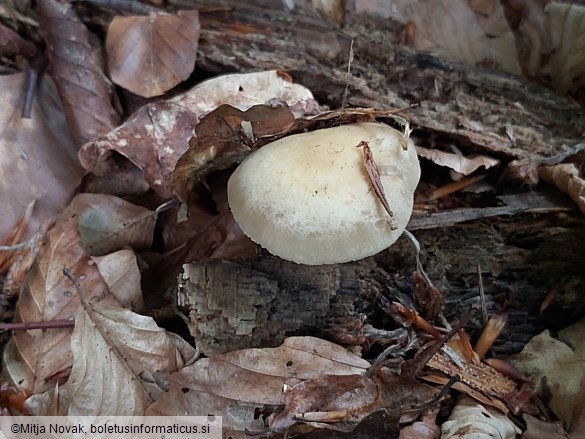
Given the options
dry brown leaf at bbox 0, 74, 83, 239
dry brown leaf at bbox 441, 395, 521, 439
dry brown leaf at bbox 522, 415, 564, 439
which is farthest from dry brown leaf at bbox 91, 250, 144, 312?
dry brown leaf at bbox 522, 415, 564, 439

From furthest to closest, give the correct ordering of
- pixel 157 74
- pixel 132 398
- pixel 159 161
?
pixel 157 74
pixel 159 161
pixel 132 398

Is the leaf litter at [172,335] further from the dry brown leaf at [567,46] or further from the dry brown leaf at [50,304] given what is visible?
the dry brown leaf at [567,46]

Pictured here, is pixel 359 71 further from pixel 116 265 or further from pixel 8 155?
pixel 8 155

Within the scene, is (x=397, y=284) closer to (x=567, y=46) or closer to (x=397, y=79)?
(x=397, y=79)

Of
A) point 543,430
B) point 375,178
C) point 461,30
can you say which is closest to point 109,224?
point 375,178

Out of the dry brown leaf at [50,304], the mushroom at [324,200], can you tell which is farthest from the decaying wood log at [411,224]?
the dry brown leaf at [50,304]

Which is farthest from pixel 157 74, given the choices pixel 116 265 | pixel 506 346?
pixel 506 346
